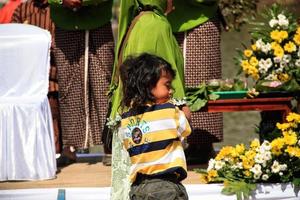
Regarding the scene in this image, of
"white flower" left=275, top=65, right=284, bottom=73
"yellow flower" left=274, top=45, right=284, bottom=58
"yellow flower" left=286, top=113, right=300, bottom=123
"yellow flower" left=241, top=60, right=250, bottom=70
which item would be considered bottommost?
"yellow flower" left=286, top=113, right=300, bottom=123

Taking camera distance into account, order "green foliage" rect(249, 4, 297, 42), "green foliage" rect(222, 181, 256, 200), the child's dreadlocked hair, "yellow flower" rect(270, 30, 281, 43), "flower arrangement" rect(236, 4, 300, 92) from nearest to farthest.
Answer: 1. the child's dreadlocked hair
2. "green foliage" rect(222, 181, 256, 200)
3. "flower arrangement" rect(236, 4, 300, 92)
4. "yellow flower" rect(270, 30, 281, 43)
5. "green foliage" rect(249, 4, 297, 42)

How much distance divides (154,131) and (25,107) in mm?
1997

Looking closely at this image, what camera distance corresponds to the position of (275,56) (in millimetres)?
A: 7797

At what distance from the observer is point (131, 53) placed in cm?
652

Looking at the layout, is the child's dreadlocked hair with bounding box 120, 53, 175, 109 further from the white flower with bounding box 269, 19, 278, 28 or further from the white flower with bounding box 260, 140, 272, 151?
the white flower with bounding box 269, 19, 278, 28

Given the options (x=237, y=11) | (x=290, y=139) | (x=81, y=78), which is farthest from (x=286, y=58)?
(x=237, y=11)

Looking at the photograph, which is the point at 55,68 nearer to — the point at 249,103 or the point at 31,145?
the point at 31,145

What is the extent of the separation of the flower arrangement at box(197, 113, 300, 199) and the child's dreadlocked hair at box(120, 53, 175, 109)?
56.0 inches

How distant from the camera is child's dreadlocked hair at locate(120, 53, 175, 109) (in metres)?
5.77

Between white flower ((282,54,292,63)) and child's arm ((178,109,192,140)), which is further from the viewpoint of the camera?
white flower ((282,54,292,63))

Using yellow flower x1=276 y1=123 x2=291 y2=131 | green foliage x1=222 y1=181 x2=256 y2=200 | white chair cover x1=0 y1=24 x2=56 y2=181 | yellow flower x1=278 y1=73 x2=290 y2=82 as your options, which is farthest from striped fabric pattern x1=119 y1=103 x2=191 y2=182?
yellow flower x1=278 y1=73 x2=290 y2=82

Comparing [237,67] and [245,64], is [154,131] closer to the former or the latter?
[245,64]

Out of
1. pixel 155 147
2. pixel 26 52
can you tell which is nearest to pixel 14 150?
pixel 26 52

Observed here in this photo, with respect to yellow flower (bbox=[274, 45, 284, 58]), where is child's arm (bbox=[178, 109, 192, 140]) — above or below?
below
